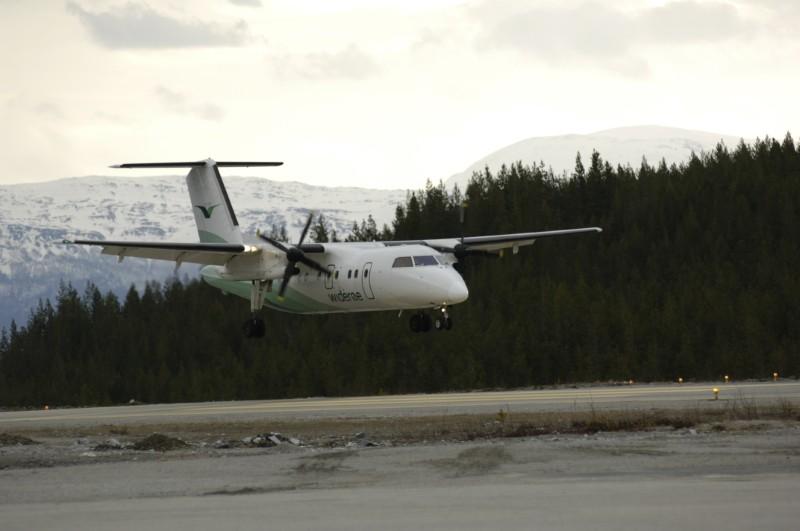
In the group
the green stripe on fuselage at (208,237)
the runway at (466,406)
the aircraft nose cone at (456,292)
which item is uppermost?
the green stripe on fuselage at (208,237)

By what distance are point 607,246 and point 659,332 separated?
32103 millimetres

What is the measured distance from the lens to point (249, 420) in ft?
107

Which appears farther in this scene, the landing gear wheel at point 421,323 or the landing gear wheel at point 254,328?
the landing gear wheel at point 254,328

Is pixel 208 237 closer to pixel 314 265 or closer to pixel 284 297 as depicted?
pixel 284 297

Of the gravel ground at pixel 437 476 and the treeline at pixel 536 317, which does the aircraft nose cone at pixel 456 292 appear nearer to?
the gravel ground at pixel 437 476

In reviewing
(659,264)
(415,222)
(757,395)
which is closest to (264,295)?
(757,395)

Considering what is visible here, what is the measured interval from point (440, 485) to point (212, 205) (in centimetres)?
3503

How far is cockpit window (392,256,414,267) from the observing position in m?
40.8

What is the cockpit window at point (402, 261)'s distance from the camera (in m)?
40.8

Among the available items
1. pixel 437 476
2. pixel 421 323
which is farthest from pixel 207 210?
pixel 437 476

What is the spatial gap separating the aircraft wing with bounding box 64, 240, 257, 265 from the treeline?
3592 centimetres

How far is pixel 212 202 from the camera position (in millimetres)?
49906

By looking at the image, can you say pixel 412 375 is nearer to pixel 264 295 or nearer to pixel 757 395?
pixel 264 295

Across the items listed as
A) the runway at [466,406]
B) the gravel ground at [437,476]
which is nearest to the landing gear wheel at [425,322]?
the runway at [466,406]
